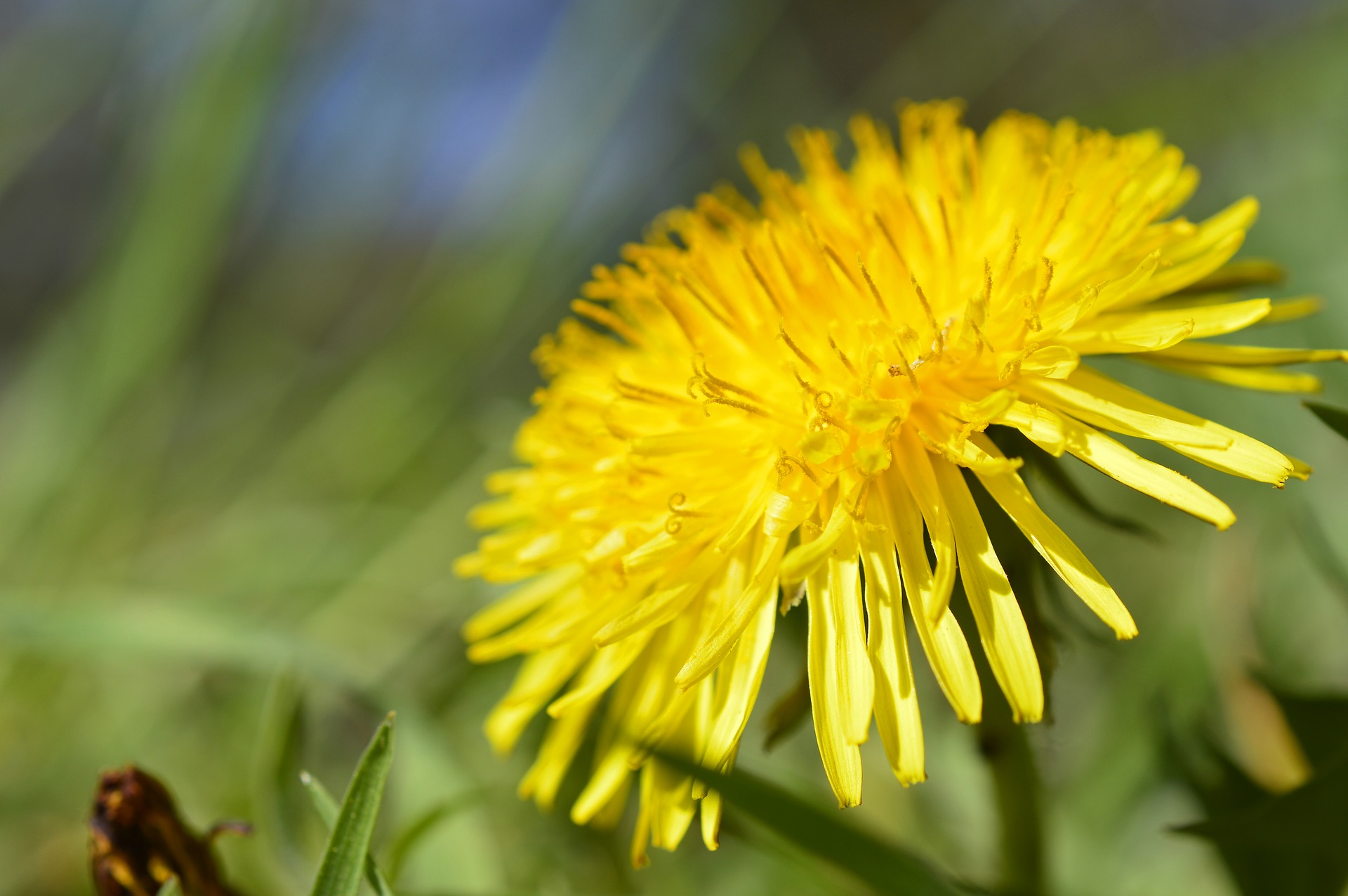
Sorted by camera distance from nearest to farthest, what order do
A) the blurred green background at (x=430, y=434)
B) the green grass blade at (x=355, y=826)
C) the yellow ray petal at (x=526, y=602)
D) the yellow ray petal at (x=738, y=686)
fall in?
the green grass blade at (x=355, y=826) < the yellow ray petal at (x=738, y=686) < the yellow ray petal at (x=526, y=602) < the blurred green background at (x=430, y=434)

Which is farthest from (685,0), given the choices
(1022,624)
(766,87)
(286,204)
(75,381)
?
(1022,624)

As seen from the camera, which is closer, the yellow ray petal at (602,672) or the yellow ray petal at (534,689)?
the yellow ray petal at (602,672)

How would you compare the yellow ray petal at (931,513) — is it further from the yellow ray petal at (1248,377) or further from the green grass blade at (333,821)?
the green grass blade at (333,821)

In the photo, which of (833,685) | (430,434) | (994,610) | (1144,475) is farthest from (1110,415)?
(430,434)

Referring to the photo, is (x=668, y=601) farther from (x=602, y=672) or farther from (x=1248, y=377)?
(x=1248, y=377)

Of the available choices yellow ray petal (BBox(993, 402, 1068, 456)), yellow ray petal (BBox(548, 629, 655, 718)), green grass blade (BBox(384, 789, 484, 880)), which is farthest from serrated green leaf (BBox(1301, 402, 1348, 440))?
green grass blade (BBox(384, 789, 484, 880))

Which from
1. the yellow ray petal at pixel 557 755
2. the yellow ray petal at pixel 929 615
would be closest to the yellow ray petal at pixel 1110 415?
the yellow ray petal at pixel 929 615

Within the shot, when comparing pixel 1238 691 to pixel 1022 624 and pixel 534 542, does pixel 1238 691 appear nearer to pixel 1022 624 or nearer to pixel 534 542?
pixel 1022 624
